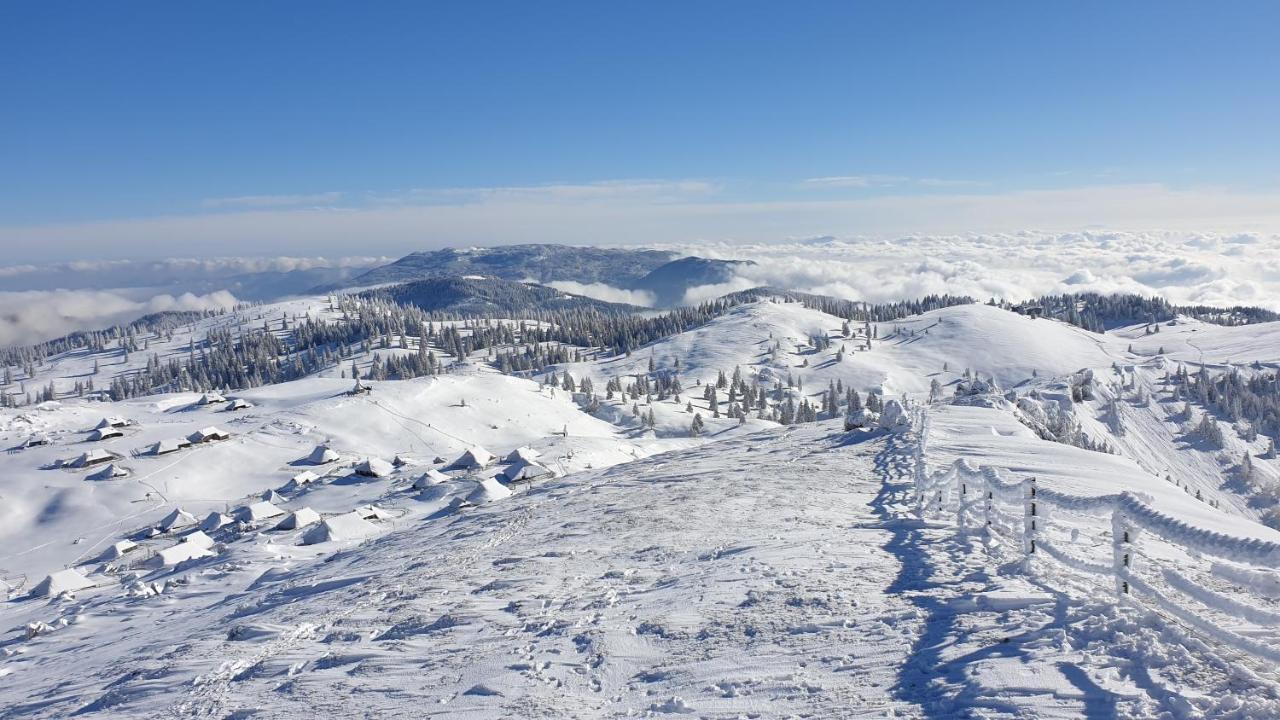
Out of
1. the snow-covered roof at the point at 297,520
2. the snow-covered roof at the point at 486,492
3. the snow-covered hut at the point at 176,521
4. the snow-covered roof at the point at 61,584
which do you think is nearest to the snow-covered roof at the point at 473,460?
the snow-covered roof at the point at 486,492

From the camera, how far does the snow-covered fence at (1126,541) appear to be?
7.28 meters

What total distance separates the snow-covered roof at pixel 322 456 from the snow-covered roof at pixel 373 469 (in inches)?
574

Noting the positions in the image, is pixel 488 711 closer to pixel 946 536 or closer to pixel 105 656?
pixel 946 536

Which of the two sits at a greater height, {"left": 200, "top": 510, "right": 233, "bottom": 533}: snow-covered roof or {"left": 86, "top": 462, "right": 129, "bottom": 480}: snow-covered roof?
{"left": 200, "top": 510, "right": 233, "bottom": 533}: snow-covered roof

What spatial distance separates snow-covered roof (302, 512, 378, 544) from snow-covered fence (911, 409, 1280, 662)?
34493 mm

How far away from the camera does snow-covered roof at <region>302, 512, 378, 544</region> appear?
40.6 m

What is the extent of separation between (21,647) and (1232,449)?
192 metres

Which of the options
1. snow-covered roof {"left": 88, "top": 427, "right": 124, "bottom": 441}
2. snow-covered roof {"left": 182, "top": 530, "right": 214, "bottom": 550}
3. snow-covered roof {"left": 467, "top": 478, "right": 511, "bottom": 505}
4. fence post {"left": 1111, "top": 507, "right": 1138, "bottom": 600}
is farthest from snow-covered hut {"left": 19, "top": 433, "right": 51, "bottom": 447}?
fence post {"left": 1111, "top": 507, "right": 1138, "bottom": 600}

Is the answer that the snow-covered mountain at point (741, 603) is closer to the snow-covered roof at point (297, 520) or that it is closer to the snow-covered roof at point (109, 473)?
the snow-covered roof at point (297, 520)

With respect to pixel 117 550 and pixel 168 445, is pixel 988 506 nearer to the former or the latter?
pixel 117 550

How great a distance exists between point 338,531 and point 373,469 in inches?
1109

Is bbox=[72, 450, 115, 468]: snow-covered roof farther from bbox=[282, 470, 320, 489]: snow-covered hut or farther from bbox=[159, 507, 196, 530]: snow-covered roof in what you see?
bbox=[159, 507, 196, 530]: snow-covered roof

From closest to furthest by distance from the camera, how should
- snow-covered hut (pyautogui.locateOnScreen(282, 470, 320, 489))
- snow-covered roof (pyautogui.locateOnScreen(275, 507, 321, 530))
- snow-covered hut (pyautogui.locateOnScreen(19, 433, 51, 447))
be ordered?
snow-covered roof (pyautogui.locateOnScreen(275, 507, 321, 530)) < snow-covered hut (pyautogui.locateOnScreen(282, 470, 320, 489)) < snow-covered hut (pyautogui.locateOnScreen(19, 433, 51, 447))

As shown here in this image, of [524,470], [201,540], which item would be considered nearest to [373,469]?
[524,470]
